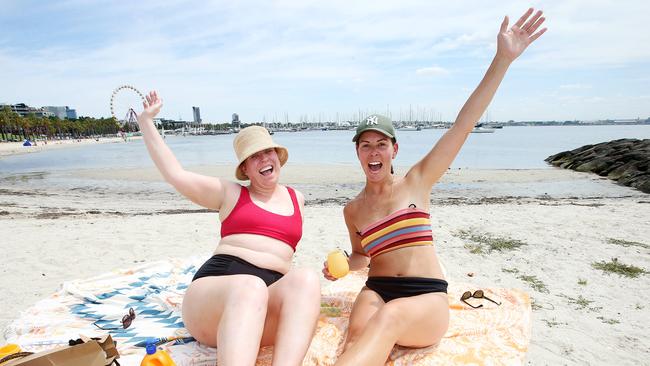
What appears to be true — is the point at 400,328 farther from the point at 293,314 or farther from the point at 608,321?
the point at 608,321

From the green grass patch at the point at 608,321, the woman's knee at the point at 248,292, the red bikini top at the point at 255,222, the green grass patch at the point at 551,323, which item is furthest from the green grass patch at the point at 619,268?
the woman's knee at the point at 248,292

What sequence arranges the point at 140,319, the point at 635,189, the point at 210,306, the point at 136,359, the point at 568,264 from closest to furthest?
the point at 210,306, the point at 136,359, the point at 140,319, the point at 568,264, the point at 635,189

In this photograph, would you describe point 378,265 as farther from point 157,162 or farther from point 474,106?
→ point 157,162

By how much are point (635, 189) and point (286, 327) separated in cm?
1936

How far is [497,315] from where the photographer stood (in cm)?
355

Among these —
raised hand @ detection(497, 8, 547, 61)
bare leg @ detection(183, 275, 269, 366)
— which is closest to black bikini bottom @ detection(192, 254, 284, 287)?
bare leg @ detection(183, 275, 269, 366)

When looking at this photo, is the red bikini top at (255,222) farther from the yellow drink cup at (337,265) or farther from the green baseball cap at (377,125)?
the green baseball cap at (377,125)

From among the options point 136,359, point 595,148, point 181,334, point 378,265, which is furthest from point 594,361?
point 595,148

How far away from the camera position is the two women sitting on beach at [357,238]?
251 centimetres

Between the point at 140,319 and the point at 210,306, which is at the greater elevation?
the point at 210,306

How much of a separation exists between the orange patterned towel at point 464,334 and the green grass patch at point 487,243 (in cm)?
284

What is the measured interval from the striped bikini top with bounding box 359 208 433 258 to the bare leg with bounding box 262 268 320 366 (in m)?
0.65

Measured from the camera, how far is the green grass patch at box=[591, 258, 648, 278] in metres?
5.48

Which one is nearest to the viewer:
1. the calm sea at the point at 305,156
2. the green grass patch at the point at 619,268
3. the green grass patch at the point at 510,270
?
the green grass patch at the point at 619,268
